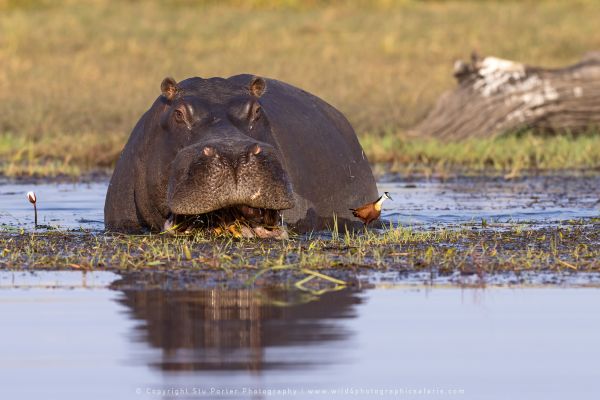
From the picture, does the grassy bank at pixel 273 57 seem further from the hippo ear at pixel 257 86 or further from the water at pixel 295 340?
the water at pixel 295 340

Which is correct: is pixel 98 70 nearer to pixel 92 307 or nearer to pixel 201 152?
pixel 201 152

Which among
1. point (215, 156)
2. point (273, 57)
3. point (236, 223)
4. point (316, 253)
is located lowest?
point (316, 253)

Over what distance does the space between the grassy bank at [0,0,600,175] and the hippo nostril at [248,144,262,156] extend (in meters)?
5.64

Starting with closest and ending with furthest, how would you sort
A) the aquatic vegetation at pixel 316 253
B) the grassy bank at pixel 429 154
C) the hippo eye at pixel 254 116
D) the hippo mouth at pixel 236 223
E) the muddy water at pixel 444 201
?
the aquatic vegetation at pixel 316 253
the hippo mouth at pixel 236 223
the hippo eye at pixel 254 116
the muddy water at pixel 444 201
the grassy bank at pixel 429 154

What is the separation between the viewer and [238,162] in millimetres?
7156

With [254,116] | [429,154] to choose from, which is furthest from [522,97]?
[254,116]

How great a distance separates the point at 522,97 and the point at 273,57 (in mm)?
6565

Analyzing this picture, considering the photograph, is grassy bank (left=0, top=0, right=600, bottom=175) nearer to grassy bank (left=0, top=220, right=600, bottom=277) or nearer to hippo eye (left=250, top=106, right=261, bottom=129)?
hippo eye (left=250, top=106, right=261, bottom=129)

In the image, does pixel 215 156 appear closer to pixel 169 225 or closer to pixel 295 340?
pixel 169 225

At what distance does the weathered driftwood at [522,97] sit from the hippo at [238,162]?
5205 mm

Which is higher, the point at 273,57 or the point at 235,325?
the point at 273,57

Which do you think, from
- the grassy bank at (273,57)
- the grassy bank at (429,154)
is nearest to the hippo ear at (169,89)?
the grassy bank at (273,57)

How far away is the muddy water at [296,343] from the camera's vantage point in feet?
13.6

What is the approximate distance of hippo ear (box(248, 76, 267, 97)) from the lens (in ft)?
26.3
